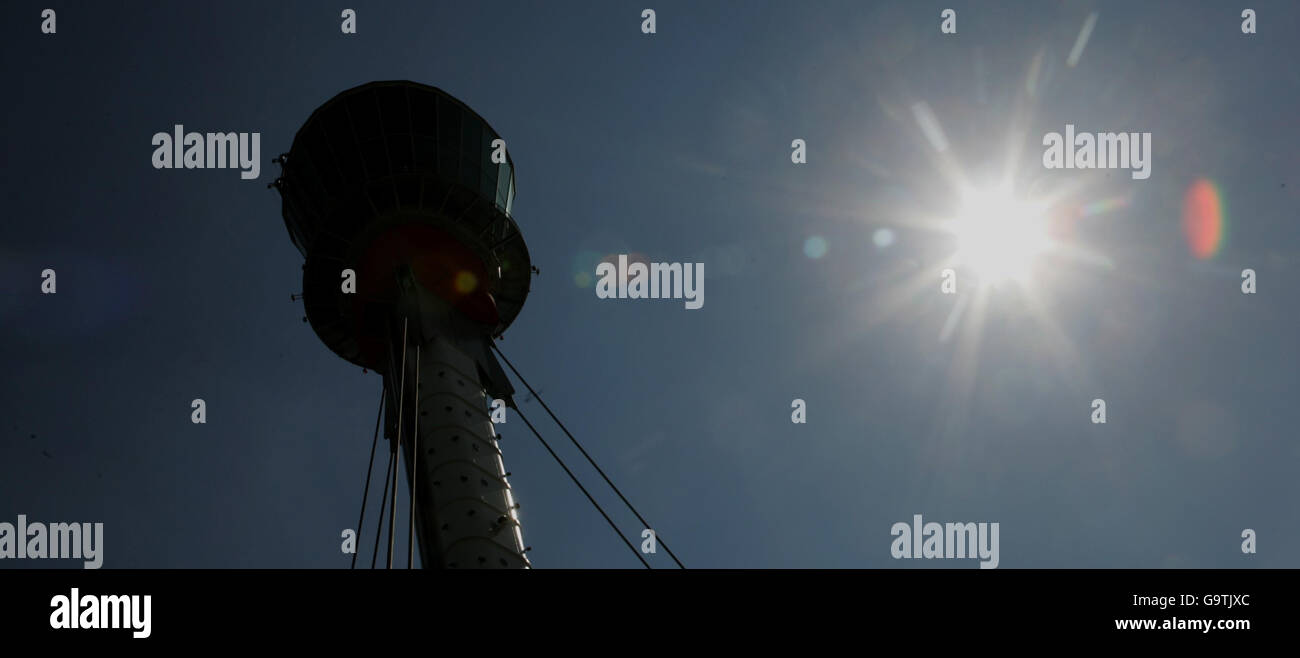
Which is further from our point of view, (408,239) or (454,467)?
(408,239)

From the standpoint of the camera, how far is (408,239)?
2514 cm

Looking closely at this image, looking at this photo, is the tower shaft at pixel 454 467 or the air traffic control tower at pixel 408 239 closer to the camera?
the tower shaft at pixel 454 467

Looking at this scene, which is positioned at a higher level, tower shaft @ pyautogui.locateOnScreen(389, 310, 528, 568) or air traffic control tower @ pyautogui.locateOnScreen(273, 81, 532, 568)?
air traffic control tower @ pyautogui.locateOnScreen(273, 81, 532, 568)

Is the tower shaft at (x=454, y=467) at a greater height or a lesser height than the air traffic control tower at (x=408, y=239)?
lesser

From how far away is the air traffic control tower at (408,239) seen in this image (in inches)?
931

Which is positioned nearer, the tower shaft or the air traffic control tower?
the tower shaft

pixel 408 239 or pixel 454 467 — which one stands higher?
pixel 408 239

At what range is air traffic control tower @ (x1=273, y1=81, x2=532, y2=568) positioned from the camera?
23.7 metres

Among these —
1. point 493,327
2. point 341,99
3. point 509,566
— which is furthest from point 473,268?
point 509,566
